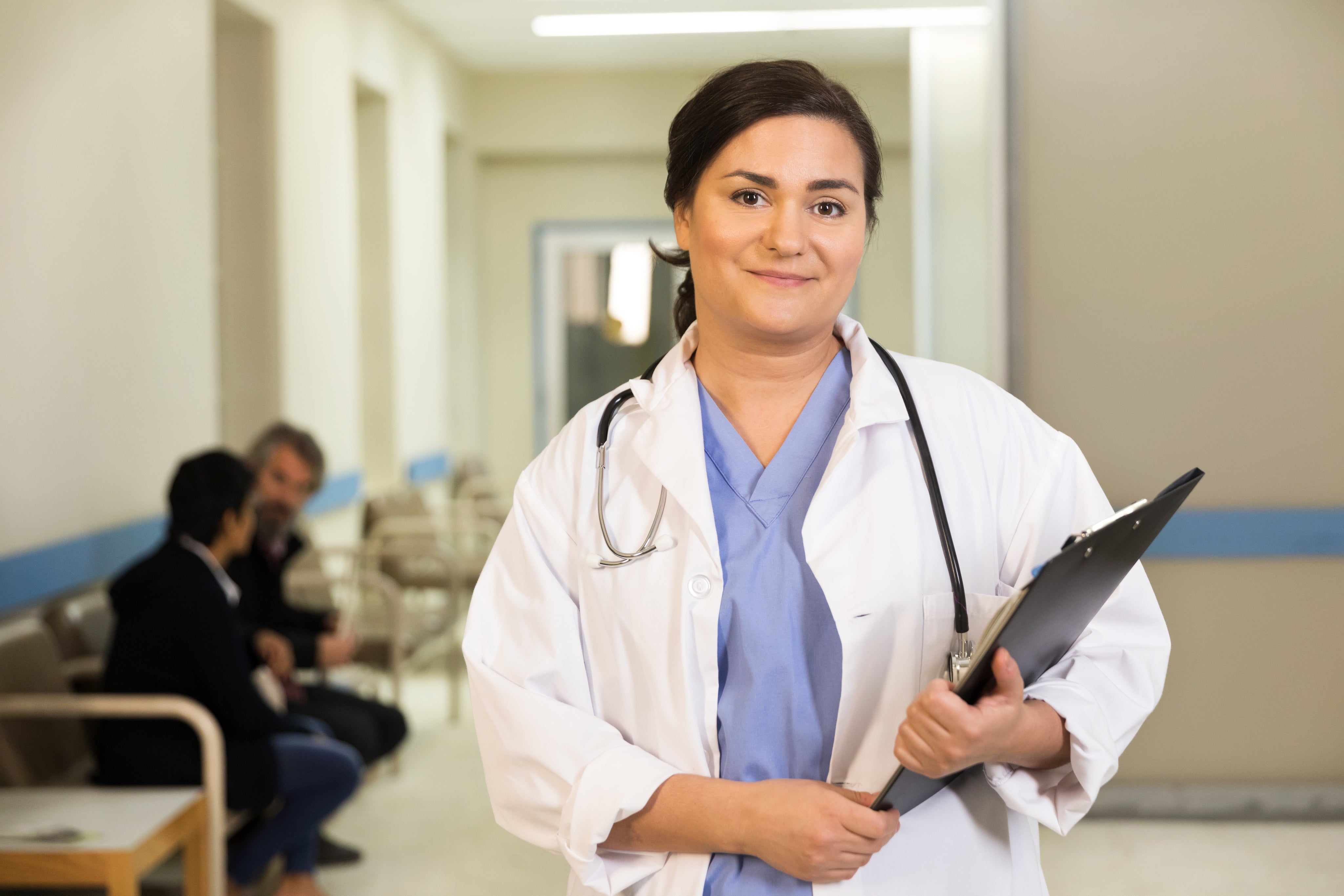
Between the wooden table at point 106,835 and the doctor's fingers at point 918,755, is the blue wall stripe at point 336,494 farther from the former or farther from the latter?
the doctor's fingers at point 918,755

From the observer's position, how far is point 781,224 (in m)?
0.99

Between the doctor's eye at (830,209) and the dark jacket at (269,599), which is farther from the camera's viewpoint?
the dark jacket at (269,599)

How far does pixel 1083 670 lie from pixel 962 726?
0.19m

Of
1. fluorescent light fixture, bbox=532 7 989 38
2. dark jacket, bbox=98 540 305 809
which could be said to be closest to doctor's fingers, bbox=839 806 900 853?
dark jacket, bbox=98 540 305 809

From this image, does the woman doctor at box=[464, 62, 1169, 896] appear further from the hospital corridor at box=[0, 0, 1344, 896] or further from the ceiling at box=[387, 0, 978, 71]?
the ceiling at box=[387, 0, 978, 71]

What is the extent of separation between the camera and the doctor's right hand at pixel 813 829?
91cm

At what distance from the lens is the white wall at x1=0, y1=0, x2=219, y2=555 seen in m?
2.77

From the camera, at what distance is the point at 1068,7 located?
2775 mm

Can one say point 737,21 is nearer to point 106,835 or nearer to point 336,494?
point 336,494

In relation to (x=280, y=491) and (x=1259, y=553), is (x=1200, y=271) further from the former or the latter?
(x=280, y=491)

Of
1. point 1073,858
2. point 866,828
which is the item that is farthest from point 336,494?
point 866,828

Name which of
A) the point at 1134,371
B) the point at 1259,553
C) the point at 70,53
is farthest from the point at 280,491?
the point at 1259,553

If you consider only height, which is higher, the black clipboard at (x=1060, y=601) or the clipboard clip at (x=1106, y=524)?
the clipboard clip at (x=1106, y=524)

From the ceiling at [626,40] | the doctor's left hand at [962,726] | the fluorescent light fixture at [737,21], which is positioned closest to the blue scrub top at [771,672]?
the doctor's left hand at [962,726]
